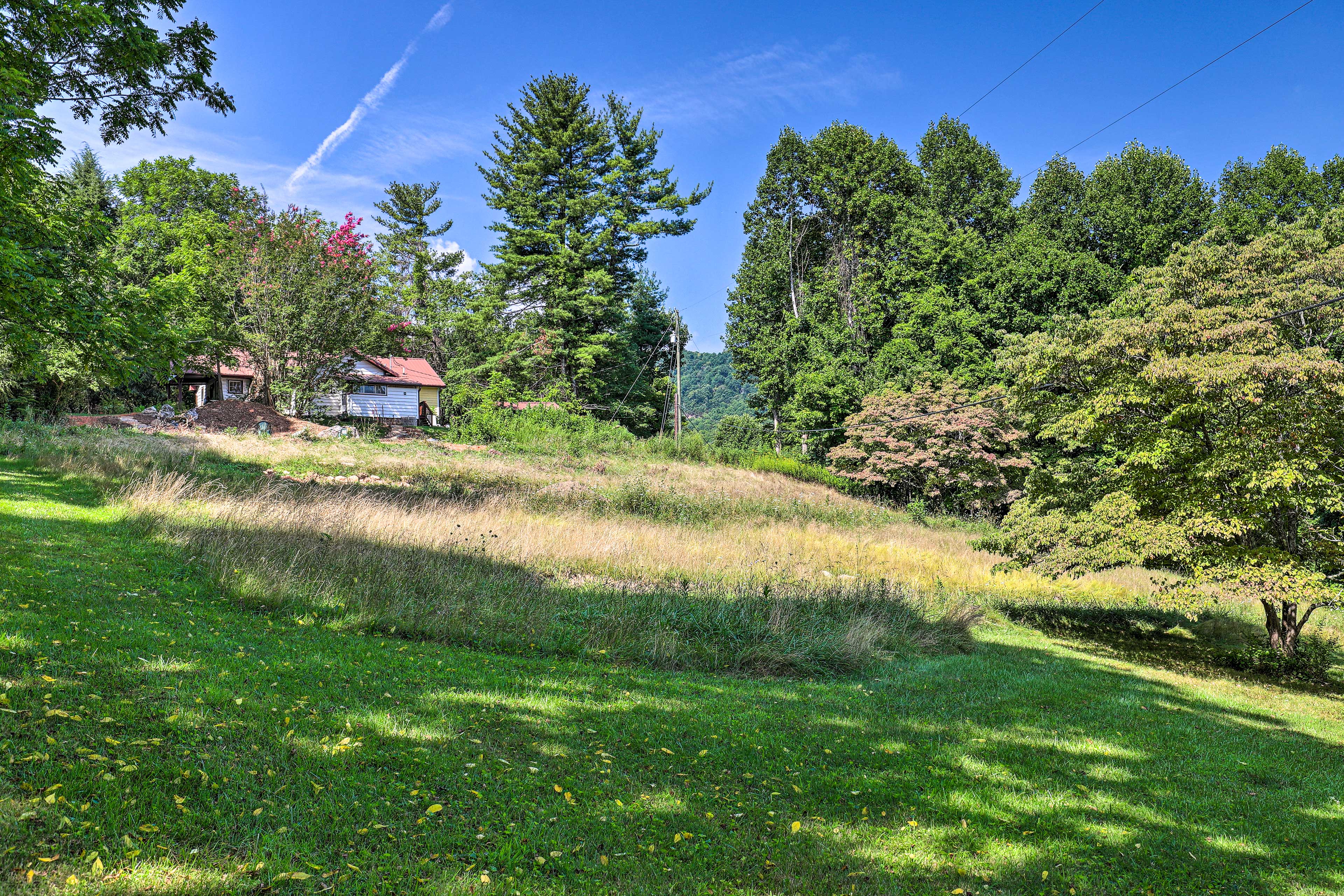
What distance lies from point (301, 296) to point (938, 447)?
29478mm

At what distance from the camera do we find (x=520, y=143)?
38875 mm

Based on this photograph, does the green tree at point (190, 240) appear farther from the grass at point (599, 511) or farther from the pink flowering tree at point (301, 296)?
the grass at point (599, 511)

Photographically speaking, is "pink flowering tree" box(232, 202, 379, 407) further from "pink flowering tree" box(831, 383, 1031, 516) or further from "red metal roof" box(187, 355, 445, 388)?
"pink flowering tree" box(831, 383, 1031, 516)

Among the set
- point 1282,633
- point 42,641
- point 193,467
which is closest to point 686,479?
point 193,467

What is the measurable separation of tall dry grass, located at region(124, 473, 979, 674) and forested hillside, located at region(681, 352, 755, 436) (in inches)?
2737

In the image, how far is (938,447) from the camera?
2998 centimetres

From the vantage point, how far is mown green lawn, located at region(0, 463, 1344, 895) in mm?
3035

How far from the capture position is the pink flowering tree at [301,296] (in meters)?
29.0

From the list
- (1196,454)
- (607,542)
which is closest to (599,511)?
(607,542)

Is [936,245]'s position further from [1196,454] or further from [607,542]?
[607,542]

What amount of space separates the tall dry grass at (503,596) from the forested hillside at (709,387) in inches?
2737

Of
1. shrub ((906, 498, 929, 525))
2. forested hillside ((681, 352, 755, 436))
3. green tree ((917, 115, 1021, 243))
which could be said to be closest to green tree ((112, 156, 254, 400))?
shrub ((906, 498, 929, 525))

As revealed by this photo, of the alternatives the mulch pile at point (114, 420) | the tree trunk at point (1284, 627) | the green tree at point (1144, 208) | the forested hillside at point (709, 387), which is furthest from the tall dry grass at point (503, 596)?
the forested hillside at point (709, 387)

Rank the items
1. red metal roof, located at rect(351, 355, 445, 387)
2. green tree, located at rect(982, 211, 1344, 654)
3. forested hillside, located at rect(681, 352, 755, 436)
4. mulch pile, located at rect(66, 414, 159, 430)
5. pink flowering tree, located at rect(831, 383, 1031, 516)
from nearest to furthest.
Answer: green tree, located at rect(982, 211, 1344, 654) < mulch pile, located at rect(66, 414, 159, 430) < pink flowering tree, located at rect(831, 383, 1031, 516) < red metal roof, located at rect(351, 355, 445, 387) < forested hillside, located at rect(681, 352, 755, 436)
